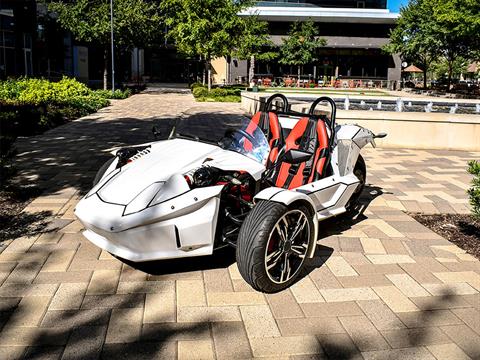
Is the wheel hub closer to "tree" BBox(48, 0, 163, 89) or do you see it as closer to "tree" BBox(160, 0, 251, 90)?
"tree" BBox(160, 0, 251, 90)

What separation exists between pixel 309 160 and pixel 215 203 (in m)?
1.42

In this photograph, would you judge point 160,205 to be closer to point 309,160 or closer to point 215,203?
point 215,203

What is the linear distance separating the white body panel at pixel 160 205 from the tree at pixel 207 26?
78.3 feet

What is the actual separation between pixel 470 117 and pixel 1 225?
10192 millimetres

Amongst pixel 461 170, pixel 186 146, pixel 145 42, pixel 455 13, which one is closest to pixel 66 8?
pixel 145 42

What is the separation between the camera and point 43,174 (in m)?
7.52

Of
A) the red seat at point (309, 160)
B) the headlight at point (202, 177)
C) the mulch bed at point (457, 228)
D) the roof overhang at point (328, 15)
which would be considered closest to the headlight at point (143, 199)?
the headlight at point (202, 177)

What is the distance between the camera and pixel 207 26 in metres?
27.0

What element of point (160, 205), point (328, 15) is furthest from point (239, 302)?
point (328, 15)

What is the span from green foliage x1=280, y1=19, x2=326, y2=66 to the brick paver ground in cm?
4391

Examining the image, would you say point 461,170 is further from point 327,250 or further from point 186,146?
point 186,146

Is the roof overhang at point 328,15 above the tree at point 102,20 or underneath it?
above

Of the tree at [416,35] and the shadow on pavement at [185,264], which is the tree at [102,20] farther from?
the shadow on pavement at [185,264]

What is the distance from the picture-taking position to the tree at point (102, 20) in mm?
27516
